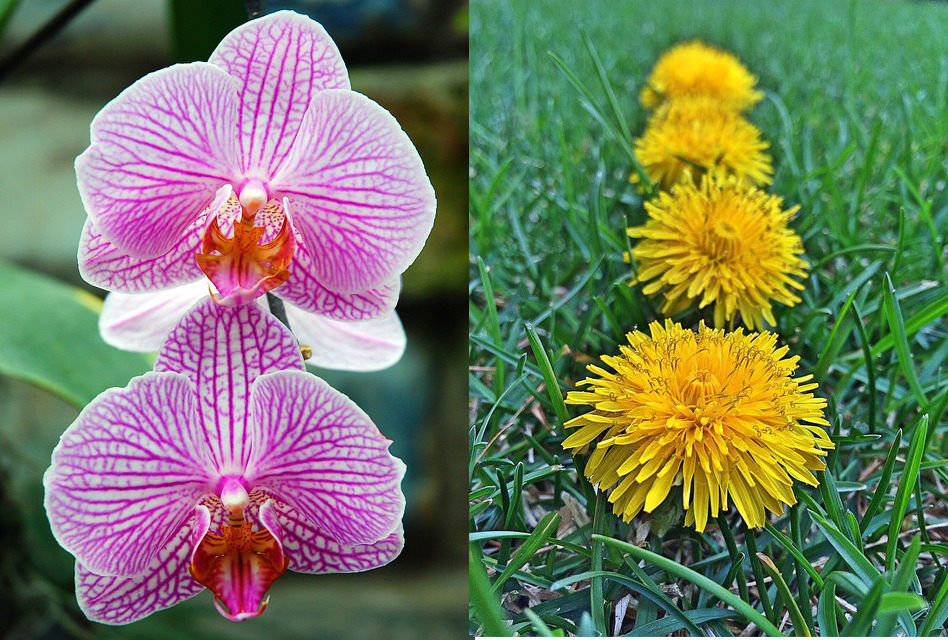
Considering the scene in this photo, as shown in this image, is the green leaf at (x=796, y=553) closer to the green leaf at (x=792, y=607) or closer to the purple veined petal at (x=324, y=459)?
the green leaf at (x=792, y=607)

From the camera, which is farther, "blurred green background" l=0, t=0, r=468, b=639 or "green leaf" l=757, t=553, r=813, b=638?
"blurred green background" l=0, t=0, r=468, b=639

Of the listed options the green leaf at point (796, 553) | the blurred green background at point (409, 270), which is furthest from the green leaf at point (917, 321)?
the blurred green background at point (409, 270)

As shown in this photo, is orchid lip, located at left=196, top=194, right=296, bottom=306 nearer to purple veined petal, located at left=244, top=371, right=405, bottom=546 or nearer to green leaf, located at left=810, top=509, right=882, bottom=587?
purple veined petal, located at left=244, top=371, right=405, bottom=546

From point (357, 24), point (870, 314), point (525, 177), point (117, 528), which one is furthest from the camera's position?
point (357, 24)

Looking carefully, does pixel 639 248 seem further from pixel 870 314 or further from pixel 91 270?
pixel 91 270

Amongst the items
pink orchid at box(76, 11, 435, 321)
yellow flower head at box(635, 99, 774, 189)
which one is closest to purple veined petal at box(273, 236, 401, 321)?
pink orchid at box(76, 11, 435, 321)

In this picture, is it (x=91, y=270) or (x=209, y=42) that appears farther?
(x=209, y=42)

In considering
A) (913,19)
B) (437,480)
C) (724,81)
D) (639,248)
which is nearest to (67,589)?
(437,480)
